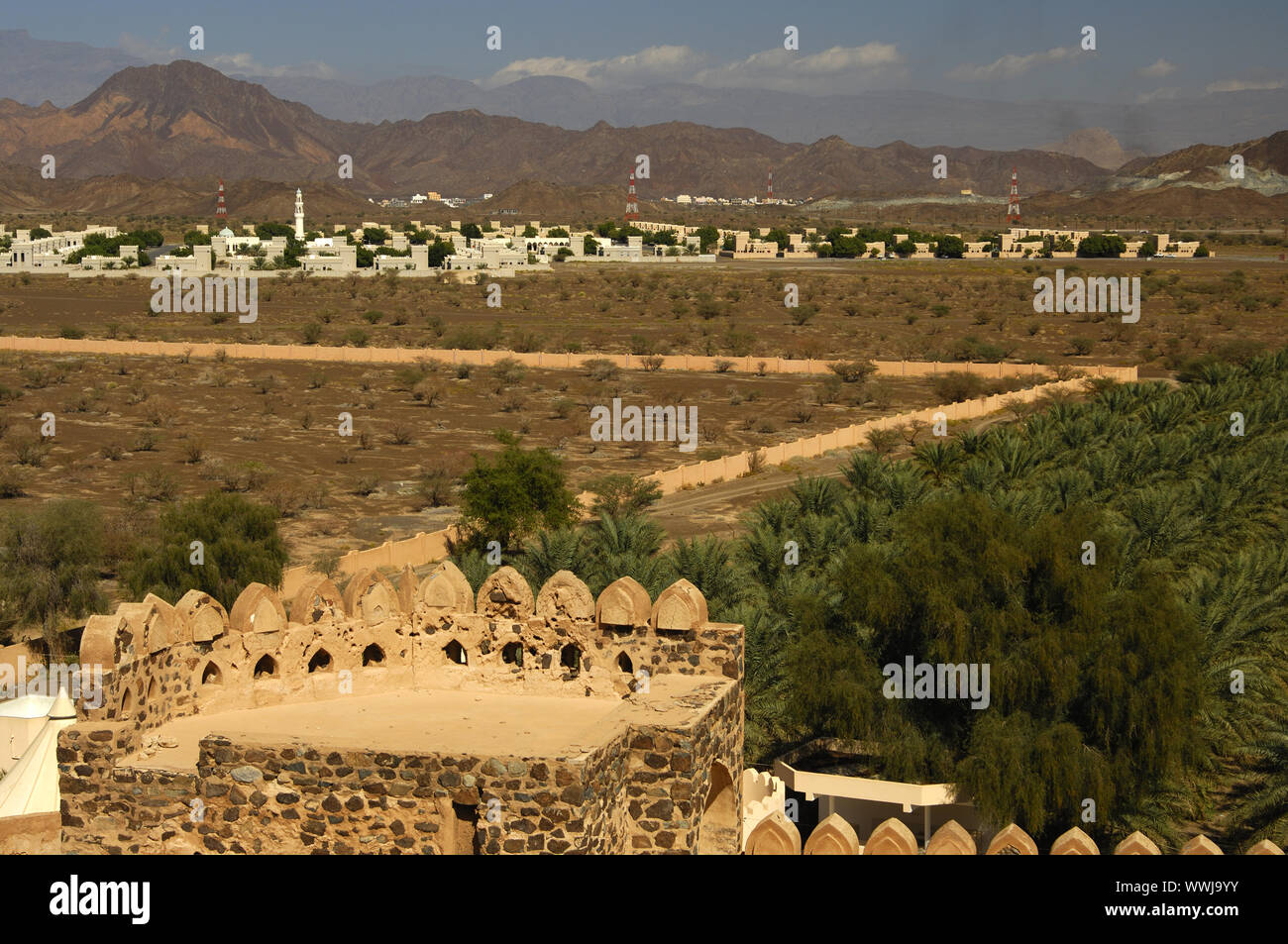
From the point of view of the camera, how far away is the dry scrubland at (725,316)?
2267 inches

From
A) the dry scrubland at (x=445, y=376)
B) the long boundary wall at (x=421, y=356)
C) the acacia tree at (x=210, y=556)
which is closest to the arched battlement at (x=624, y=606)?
the acacia tree at (x=210, y=556)

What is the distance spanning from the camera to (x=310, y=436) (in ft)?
125

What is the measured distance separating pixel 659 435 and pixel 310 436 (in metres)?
9.62

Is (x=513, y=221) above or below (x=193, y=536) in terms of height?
above

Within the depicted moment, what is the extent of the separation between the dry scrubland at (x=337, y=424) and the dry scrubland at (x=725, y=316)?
8.80 meters

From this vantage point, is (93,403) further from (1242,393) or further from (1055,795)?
(1055,795)

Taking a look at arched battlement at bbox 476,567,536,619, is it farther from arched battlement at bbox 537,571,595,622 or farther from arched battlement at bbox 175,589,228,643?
arched battlement at bbox 175,589,228,643

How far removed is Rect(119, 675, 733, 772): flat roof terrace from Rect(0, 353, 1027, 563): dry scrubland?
1612 centimetres

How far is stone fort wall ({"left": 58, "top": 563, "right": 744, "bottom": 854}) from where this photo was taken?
676cm

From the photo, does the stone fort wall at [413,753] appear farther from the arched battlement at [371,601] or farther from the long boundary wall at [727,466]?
the long boundary wall at [727,466]

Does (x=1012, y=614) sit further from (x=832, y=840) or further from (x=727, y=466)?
(x=727, y=466)

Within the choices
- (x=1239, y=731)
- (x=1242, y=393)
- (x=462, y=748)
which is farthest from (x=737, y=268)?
(x=462, y=748)

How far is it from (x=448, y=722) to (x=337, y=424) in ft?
109

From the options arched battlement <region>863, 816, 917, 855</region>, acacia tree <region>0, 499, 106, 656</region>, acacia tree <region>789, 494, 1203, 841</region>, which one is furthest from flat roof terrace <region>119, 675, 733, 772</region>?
acacia tree <region>0, 499, 106, 656</region>
